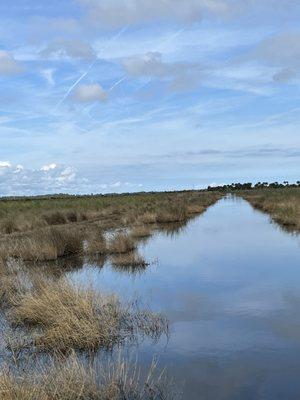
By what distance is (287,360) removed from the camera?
7.39 metres

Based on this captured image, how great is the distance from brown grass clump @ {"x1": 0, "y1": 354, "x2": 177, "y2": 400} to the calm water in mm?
472

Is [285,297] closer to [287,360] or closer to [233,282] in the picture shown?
[233,282]

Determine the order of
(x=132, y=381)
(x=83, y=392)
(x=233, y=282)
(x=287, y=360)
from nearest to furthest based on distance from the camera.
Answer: (x=83, y=392), (x=132, y=381), (x=287, y=360), (x=233, y=282)

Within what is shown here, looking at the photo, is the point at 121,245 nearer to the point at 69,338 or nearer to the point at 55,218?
the point at 69,338

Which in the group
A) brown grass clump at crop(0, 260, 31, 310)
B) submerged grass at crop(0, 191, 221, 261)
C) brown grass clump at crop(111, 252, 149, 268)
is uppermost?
submerged grass at crop(0, 191, 221, 261)

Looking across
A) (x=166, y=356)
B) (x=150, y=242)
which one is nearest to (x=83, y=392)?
(x=166, y=356)

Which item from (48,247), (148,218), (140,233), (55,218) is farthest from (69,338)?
(148,218)

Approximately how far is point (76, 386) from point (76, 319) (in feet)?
8.36

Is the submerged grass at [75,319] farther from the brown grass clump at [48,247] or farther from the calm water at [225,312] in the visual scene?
the brown grass clump at [48,247]

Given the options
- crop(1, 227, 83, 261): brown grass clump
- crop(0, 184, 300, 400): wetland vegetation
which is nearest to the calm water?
crop(0, 184, 300, 400): wetland vegetation

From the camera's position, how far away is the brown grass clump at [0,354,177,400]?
17.0 ft

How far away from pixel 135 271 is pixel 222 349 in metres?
7.12

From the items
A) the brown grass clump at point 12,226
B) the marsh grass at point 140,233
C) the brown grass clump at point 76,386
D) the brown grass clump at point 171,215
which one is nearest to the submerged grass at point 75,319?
the brown grass clump at point 76,386

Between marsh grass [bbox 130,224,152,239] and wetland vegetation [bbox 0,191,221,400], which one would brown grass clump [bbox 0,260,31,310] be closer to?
wetland vegetation [bbox 0,191,221,400]
